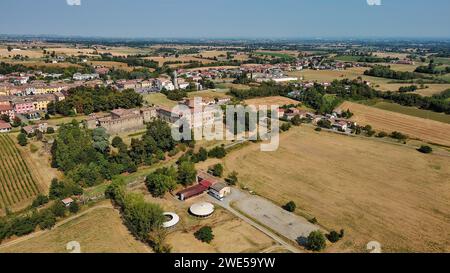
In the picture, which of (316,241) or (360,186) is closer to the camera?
(316,241)

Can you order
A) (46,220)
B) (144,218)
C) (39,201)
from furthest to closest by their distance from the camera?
(39,201)
(46,220)
(144,218)

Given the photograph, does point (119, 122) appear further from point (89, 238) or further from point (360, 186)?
point (360, 186)

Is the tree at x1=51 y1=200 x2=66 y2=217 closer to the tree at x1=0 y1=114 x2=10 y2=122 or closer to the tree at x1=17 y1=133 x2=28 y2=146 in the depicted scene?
the tree at x1=17 y1=133 x2=28 y2=146

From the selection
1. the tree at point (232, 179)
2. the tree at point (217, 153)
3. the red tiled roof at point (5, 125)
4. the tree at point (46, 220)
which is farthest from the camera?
the red tiled roof at point (5, 125)

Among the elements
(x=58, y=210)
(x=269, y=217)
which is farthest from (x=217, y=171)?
(x=58, y=210)

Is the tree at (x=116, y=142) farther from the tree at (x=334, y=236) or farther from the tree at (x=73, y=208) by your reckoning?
the tree at (x=334, y=236)

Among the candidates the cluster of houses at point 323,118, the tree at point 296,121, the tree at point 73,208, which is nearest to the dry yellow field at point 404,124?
the cluster of houses at point 323,118
